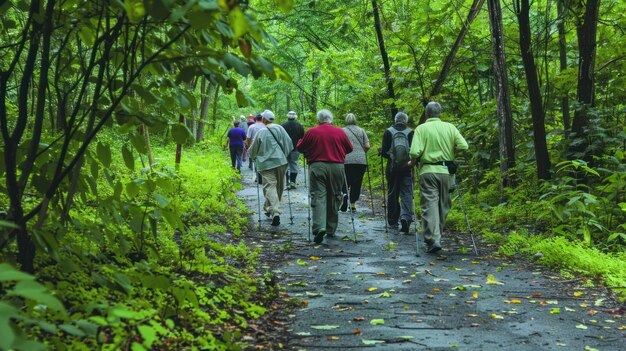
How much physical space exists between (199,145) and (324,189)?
15596mm

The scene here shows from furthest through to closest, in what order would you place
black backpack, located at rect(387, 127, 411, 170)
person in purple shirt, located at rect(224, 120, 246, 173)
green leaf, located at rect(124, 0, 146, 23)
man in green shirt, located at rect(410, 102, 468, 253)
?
person in purple shirt, located at rect(224, 120, 246, 173) < black backpack, located at rect(387, 127, 411, 170) < man in green shirt, located at rect(410, 102, 468, 253) < green leaf, located at rect(124, 0, 146, 23)

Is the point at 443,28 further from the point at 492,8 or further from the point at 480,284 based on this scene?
the point at 480,284

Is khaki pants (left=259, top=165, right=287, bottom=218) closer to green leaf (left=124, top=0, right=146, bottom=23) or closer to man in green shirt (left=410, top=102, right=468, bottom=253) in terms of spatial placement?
man in green shirt (left=410, top=102, right=468, bottom=253)

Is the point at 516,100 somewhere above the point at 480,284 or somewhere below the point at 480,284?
above

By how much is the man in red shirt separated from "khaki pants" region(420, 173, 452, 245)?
1681 millimetres

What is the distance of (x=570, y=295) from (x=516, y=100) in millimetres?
9497

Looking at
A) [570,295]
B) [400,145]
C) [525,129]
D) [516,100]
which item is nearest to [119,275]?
[570,295]

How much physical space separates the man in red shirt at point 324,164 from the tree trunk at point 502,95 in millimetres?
3867

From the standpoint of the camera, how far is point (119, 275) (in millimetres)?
3207

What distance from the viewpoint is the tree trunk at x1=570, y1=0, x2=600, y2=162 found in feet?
34.0

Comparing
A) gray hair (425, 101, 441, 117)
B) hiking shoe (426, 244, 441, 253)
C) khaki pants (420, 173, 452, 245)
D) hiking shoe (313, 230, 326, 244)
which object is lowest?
hiking shoe (426, 244, 441, 253)

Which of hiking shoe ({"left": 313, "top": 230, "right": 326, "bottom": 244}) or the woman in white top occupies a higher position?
the woman in white top

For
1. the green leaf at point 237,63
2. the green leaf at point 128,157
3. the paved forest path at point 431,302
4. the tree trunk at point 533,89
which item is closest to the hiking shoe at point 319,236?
the paved forest path at point 431,302

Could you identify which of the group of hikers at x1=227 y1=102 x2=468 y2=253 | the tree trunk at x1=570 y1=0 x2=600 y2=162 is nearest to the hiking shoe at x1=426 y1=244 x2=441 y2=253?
the group of hikers at x1=227 y1=102 x2=468 y2=253
